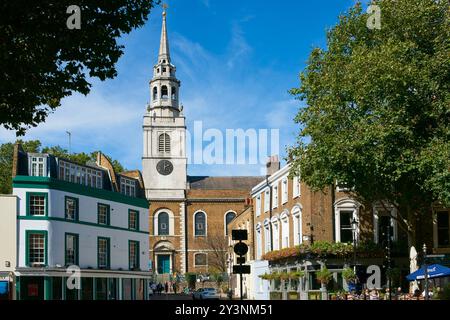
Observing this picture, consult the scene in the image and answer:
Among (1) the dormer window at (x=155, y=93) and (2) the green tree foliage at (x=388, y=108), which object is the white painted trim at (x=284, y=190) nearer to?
(2) the green tree foliage at (x=388, y=108)

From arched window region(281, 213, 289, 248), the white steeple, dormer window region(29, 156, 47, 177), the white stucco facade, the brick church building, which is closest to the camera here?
the white stucco facade

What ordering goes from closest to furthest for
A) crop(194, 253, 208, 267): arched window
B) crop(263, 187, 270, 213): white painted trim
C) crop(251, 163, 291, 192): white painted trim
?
crop(251, 163, 291, 192): white painted trim
crop(263, 187, 270, 213): white painted trim
crop(194, 253, 208, 267): arched window

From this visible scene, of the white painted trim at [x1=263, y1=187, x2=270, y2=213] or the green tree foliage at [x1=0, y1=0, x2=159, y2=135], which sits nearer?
the green tree foliage at [x1=0, y1=0, x2=159, y2=135]

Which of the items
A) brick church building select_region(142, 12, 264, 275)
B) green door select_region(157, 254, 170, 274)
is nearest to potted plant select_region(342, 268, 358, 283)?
brick church building select_region(142, 12, 264, 275)

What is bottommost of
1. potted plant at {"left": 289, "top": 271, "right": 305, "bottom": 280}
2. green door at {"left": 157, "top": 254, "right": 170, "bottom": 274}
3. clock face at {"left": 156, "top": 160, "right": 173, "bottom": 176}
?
green door at {"left": 157, "top": 254, "right": 170, "bottom": 274}

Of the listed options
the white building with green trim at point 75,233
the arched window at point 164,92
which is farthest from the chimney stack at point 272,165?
the arched window at point 164,92

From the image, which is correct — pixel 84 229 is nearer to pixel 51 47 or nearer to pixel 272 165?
pixel 272 165

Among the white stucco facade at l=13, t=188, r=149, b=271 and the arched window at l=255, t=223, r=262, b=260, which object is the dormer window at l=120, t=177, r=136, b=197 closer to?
the white stucco facade at l=13, t=188, r=149, b=271

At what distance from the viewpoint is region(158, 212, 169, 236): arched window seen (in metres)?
91.8

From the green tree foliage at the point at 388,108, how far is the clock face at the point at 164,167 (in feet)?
204

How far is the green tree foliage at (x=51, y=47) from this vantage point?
1574 cm

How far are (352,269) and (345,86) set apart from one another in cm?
1202

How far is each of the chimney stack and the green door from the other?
35.8 m

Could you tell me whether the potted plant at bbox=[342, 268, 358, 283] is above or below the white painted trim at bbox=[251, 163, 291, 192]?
below
